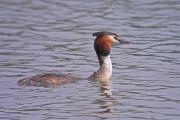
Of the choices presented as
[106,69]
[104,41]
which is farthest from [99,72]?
[104,41]

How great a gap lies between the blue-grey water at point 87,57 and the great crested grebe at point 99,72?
0.15 metres

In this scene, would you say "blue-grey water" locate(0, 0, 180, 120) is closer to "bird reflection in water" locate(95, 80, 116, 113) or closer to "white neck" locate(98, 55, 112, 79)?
"bird reflection in water" locate(95, 80, 116, 113)

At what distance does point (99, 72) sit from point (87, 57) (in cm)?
201

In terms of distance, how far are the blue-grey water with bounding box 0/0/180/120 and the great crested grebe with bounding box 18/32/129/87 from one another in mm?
149

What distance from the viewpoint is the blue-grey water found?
1484 centimetres

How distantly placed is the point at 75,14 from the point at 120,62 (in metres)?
6.76

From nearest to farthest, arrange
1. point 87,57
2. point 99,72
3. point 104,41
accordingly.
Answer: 1. point 99,72
2. point 104,41
3. point 87,57

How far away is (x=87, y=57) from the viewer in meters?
19.8

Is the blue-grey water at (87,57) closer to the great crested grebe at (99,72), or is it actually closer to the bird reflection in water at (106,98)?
the bird reflection in water at (106,98)

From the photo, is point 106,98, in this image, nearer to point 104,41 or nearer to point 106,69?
point 106,69

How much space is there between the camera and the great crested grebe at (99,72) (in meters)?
16.7

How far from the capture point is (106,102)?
15.5 meters

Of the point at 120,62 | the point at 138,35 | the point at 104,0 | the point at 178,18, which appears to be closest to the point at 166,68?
the point at 120,62

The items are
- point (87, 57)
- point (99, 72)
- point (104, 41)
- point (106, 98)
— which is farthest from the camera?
point (87, 57)
